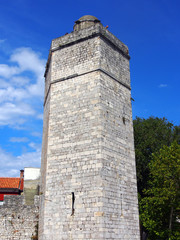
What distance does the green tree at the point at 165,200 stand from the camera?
12.7 meters

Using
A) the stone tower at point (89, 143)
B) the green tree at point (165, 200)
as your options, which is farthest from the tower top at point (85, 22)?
the green tree at point (165, 200)

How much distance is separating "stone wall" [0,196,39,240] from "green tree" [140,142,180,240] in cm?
597

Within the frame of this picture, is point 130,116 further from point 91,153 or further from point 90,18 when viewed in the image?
point 90,18

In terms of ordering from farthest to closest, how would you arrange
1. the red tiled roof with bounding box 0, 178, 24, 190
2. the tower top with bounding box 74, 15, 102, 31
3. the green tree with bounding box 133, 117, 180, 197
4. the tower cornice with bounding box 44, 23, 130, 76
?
the red tiled roof with bounding box 0, 178, 24, 190, the green tree with bounding box 133, 117, 180, 197, the tower top with bounding box 74, 15, 102, 31, the tower cornice with bounding box 44, 23, 130, 76

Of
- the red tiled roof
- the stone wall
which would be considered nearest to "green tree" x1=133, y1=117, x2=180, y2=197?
the stone wall

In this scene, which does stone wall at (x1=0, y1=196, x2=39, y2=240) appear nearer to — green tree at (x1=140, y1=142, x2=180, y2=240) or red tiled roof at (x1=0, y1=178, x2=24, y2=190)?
green tree at (x1=140, y1=142, x2=180, y2=240)

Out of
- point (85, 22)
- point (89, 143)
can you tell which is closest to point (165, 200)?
point (89, 143)

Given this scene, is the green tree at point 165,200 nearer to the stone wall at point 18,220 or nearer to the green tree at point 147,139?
the green tree at point 147,139

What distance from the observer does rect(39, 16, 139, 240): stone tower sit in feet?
28.7

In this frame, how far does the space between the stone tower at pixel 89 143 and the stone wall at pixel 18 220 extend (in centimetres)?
107

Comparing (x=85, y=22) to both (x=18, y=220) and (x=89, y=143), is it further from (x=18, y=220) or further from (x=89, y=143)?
(x=18, y=220)

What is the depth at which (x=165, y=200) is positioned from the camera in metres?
13.1

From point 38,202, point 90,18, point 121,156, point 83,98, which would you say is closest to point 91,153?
point 121,156

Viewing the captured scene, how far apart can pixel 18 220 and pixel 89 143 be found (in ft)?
15.9
